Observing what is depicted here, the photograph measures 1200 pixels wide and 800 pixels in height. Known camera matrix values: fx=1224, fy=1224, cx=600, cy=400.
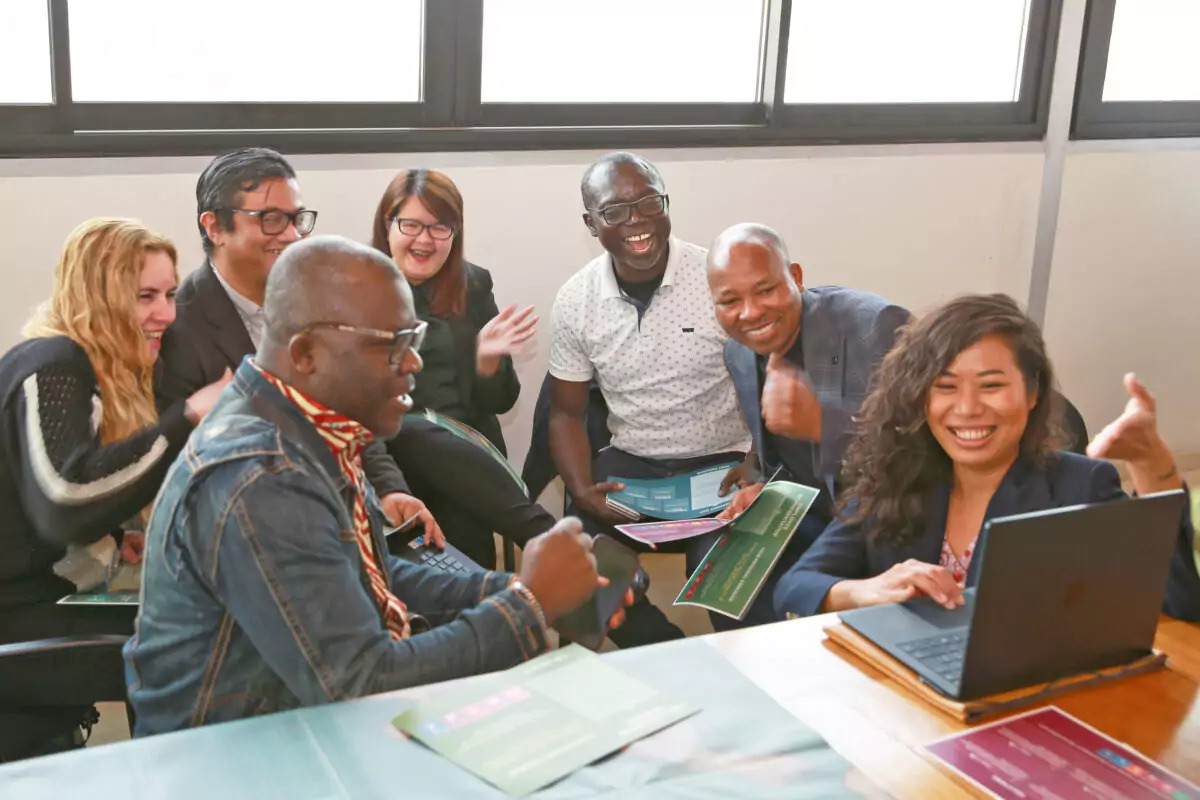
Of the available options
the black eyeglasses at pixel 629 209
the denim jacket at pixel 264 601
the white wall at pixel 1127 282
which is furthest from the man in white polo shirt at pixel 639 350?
the white wall at pixel 1127 282

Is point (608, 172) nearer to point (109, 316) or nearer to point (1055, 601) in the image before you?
point (109, 316)

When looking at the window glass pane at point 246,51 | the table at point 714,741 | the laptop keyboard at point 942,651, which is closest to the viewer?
the table at point 714,741

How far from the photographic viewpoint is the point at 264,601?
1.48 metres

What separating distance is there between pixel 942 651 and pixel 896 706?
0.13 m

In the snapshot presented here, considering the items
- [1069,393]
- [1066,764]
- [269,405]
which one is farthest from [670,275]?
[1069,393]

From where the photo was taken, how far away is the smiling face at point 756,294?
276 centimetres

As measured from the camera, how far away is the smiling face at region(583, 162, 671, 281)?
319 cm

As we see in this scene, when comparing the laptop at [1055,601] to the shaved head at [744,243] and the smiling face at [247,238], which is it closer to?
the shaved head at [744,243]

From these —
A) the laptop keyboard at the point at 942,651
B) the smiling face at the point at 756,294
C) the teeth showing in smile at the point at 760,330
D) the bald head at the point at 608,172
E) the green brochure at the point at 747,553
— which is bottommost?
the green brochure at the point at 747,553

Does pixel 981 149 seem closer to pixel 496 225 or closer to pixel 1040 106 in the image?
pixel 1040 106

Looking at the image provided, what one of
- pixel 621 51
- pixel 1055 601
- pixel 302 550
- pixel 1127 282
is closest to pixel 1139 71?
pixel 1127 282

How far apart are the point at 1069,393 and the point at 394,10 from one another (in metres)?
3.13

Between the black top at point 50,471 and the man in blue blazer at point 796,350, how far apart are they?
1314 millimetres

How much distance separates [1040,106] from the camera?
15.6 feet
